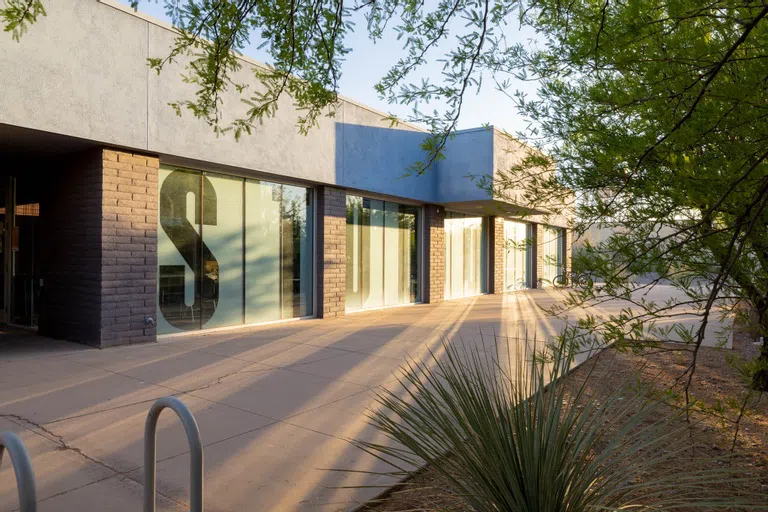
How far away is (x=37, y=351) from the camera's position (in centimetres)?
754

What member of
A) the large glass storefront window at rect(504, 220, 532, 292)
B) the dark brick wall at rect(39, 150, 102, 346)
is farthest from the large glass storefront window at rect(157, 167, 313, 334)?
the large glass storefront window at rect(504, 220, 532, 292)

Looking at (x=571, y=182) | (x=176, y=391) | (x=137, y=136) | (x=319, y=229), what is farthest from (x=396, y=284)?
(x=571, y=182)

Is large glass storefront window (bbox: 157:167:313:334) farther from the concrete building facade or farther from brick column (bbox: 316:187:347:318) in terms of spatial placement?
brick column (bbox: 316:187:347:318)

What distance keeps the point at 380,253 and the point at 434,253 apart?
2.34 m

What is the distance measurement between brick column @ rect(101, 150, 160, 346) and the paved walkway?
1.42 feet

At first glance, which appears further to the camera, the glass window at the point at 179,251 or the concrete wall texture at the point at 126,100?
the glass window at the point at 179,251

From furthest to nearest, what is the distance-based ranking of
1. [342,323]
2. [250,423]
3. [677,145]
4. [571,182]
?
[342,323]
[250,423]
[571,182]
[677,145]

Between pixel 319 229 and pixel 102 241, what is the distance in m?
4.79

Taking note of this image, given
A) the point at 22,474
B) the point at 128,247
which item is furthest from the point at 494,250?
the point at 22,474

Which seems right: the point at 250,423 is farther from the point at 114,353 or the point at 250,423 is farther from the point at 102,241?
the point at 102,241

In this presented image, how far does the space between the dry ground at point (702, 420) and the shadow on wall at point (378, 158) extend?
20.9ft

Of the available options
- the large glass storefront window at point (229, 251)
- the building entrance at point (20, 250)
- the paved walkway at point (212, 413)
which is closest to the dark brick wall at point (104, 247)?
the paved walkway at point (212, 413)

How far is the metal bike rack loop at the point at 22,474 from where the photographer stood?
1803 millimetres

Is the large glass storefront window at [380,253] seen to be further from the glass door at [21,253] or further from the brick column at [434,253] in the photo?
the glass door at [21,253]
